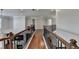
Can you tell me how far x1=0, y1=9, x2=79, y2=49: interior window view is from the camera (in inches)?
55.9

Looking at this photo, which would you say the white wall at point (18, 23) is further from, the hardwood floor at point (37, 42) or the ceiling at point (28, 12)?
the hardwood floor at point (37, 42)

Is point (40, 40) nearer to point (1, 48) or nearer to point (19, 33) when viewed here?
point (19, 33)

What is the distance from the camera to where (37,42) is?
1.49 metres

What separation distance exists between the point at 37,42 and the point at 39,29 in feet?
0.48

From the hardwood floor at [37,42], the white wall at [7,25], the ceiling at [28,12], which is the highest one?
the ceiling at [28,12]

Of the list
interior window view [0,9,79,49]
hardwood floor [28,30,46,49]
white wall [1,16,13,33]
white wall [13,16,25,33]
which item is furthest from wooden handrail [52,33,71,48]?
white wall [1,16,13,33]

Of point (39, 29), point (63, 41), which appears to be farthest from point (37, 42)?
point (63, 41)

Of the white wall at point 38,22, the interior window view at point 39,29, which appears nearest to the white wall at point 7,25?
the interior window view at point 39,29

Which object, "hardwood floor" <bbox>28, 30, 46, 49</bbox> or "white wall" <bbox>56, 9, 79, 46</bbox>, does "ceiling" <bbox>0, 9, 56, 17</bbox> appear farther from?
"hardwood floor" <bbox>28, 30, 46, 49</bbox>

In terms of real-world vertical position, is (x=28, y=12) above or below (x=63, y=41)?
above

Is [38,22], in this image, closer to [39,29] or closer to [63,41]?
[39,29]

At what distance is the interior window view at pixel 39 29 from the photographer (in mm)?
1421
